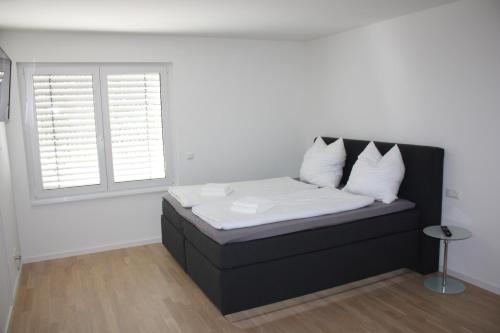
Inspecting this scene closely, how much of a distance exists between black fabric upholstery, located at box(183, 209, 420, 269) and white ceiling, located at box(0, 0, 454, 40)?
72.8 inches

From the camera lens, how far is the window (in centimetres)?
433

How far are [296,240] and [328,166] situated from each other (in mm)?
1509

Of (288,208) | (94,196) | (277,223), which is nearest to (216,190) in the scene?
(288,208)

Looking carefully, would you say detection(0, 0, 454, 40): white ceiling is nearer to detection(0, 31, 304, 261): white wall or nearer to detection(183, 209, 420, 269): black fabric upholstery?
detection(0, 31, 304, 261): white wall

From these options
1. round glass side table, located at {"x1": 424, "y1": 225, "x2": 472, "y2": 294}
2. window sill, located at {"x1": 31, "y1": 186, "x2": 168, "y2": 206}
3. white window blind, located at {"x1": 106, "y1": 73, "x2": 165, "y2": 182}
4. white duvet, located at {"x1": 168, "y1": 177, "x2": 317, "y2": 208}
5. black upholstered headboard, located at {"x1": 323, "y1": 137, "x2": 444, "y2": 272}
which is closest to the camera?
round glass side table, located at {"x1": 424, "y1": 225, "x2": 472, "y2": 294}

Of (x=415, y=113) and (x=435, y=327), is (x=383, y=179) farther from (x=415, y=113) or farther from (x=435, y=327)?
(x=435, y=327)

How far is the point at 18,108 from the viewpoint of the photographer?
4168 millimetres

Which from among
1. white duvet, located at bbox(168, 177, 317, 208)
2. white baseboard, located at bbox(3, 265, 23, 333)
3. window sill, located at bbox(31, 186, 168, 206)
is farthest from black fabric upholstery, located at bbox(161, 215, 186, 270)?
white baseboard, located at bbox(3, 265, 23, 333)

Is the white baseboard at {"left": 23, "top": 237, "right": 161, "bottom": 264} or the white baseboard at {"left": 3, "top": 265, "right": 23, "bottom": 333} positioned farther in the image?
the white baseboard at {"left": 23, "top": 237, "right": 161, "bottom": 264}

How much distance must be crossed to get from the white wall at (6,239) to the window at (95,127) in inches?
17.7

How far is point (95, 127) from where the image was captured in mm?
4555

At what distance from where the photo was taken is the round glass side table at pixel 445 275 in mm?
3352

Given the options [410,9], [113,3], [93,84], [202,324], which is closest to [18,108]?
[93,84]

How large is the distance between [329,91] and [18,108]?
11.7 feet
